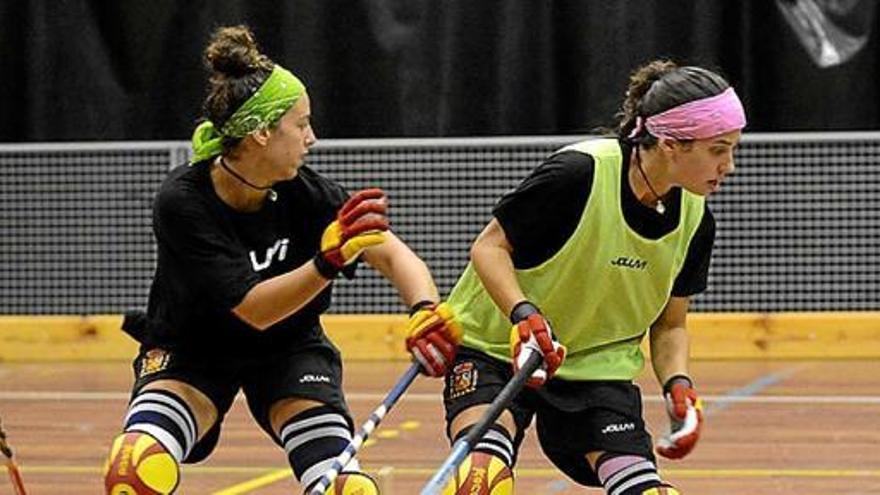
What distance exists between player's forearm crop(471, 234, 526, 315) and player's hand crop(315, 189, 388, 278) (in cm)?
27

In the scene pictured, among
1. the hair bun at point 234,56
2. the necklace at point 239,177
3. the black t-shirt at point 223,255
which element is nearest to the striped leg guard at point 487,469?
the black t-shirt at point 223,255

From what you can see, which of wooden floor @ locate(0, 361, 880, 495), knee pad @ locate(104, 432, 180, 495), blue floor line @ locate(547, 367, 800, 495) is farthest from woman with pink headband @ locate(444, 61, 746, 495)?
blue floor line @ locate(547, 367, 800, 495)

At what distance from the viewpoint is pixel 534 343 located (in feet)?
12.4

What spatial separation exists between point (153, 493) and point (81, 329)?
5564 millimetres

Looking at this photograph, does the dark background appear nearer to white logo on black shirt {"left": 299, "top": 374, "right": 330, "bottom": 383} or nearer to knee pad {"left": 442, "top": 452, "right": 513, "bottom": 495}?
white logo on black shirt {"left": 299, "top": 374, "right": 330, "bottom": 383}

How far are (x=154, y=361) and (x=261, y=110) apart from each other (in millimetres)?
600

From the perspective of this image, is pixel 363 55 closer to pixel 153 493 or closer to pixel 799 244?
pixel 799 244

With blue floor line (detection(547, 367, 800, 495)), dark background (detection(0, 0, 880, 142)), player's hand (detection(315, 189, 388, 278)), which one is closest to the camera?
player's hand (detection(315, 189, 388, 278))

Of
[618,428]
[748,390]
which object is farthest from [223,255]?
[748,390]

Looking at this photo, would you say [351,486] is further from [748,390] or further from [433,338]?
[748,390]

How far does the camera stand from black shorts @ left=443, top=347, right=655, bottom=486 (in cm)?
399

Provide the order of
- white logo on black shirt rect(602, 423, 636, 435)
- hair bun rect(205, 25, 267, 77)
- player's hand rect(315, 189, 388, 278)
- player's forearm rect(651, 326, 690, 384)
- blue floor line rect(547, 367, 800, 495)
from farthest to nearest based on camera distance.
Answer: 1. blue floor line rect(547, 367, 800, 495)
2. hair bun rect(205, 25, 267, 77)
3. player's forearm rect(651, 326, 690, 384)
4. white logo on black shirt rect(602, 423, 636, 435)
5. player's hand rect(315, 189, 388, 278)

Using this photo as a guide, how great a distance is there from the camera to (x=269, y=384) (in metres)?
4.21

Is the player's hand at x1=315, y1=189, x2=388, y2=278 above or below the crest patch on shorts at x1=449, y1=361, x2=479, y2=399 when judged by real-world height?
above
